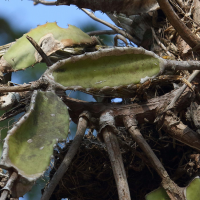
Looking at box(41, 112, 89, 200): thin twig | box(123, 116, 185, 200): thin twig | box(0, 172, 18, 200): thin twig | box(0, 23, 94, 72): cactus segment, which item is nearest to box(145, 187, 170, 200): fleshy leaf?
box(123, 116, 185, 200): thin twig

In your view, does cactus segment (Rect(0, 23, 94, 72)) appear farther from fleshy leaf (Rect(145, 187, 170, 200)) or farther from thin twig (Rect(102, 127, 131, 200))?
fleshy leaf (Rect(145, 187, 170, 200))

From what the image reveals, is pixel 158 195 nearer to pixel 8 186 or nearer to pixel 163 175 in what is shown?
pixel 163 175

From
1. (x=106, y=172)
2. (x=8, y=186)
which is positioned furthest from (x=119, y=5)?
(x=8, y=186)

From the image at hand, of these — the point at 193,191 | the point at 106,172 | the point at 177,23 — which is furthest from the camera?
the point at 106,172

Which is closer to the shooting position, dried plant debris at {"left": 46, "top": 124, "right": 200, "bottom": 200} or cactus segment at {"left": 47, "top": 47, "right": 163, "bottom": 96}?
cactus segment at {"left": 47, "top": 47, "right": 163, "bottom": 96}

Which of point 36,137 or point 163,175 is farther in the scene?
point 163,175

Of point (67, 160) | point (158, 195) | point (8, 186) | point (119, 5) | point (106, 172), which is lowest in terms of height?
point (106, 172)

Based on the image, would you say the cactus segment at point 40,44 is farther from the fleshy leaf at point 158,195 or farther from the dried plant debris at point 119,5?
the fleshy leaf at point 158,195

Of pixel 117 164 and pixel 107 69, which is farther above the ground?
pixel 107 69
